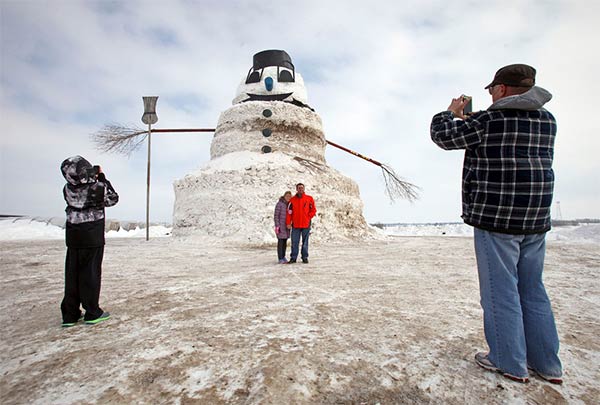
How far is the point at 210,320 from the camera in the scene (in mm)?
2688

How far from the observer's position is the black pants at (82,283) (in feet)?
8.86

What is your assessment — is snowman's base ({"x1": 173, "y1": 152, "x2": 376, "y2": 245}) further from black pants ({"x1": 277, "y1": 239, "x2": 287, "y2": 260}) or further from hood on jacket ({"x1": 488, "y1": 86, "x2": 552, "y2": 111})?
hood on jacket ({"x1": 488, "y1": 86, "x2": 552, "y2": 111})

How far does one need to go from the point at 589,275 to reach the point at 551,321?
4.29 metres

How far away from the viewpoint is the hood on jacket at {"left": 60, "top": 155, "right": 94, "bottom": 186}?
2727 mm

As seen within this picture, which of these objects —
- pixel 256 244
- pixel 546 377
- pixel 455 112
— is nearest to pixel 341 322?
pixel 546 377

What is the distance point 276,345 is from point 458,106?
209 centimetres

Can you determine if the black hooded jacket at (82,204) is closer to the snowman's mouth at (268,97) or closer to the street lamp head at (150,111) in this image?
the street lamp head at (150,111)

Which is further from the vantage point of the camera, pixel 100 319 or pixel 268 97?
pixel 268 97

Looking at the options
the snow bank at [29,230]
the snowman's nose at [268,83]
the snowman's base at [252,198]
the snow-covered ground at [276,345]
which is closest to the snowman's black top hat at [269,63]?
the snowman's nose at [268,83]

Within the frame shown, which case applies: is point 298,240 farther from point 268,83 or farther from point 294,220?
point 268,83

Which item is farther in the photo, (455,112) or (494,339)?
(455,112)

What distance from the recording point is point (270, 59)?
1406 cm

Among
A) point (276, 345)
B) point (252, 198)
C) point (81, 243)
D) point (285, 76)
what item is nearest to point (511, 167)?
point (276, 345)

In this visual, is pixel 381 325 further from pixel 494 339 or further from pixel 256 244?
pixel 256 244
